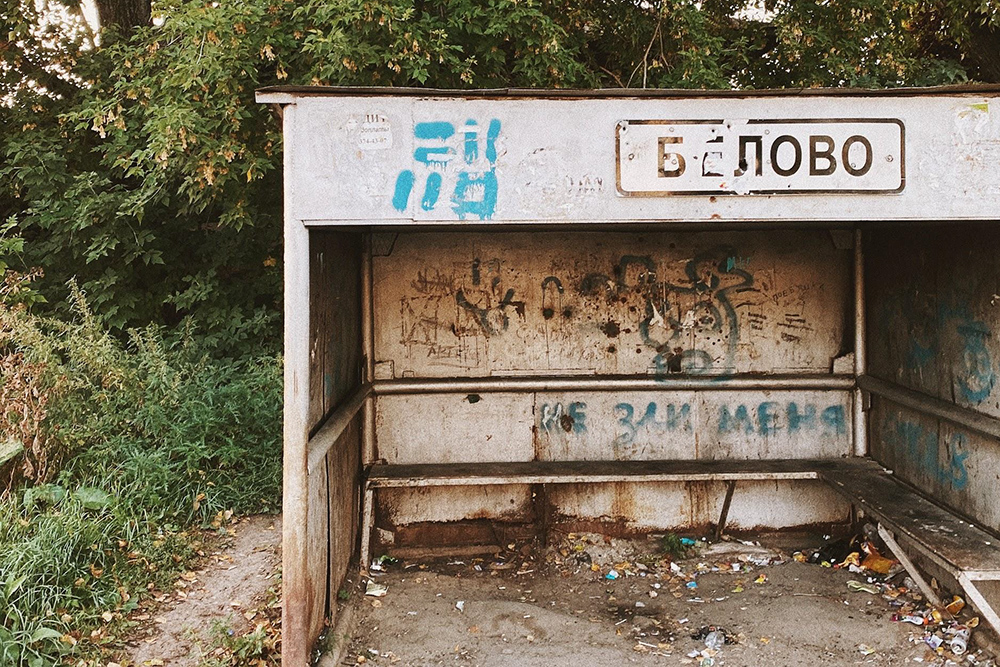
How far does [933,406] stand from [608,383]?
6.52ft

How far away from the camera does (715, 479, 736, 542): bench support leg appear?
542 centimetres

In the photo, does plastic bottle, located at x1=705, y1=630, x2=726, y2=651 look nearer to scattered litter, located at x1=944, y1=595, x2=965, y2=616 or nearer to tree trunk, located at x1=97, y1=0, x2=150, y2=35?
scattered litter, located at x1=944, y1=595, x2=965, y2=616

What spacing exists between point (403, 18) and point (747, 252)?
9.79ft

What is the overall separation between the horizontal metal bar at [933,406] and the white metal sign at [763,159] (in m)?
1.67

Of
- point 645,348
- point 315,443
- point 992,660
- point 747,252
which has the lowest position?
point 992,660

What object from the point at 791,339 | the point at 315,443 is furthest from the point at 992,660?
the point at 315,443

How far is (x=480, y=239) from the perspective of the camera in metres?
5.33

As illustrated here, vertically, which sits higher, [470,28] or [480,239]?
[470,28]

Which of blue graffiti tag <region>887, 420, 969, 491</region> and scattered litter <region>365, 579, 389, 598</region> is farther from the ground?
blue graffiti tag <region>887, 420, 969, 491</region>

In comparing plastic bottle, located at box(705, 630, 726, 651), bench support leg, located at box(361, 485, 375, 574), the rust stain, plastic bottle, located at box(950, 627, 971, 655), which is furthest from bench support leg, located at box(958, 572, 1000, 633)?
bench support leg, located at box(361, 485, 375, 574)

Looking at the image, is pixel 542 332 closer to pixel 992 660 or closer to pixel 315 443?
pixel 315 443

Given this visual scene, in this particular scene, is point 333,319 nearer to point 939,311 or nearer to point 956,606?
point 939,311

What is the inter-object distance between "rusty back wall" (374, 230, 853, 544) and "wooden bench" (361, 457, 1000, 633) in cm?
15

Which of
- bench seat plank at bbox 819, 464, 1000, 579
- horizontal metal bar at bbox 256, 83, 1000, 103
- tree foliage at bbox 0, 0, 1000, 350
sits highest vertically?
tree foliage at bbox 0, 0, 1000, 350
